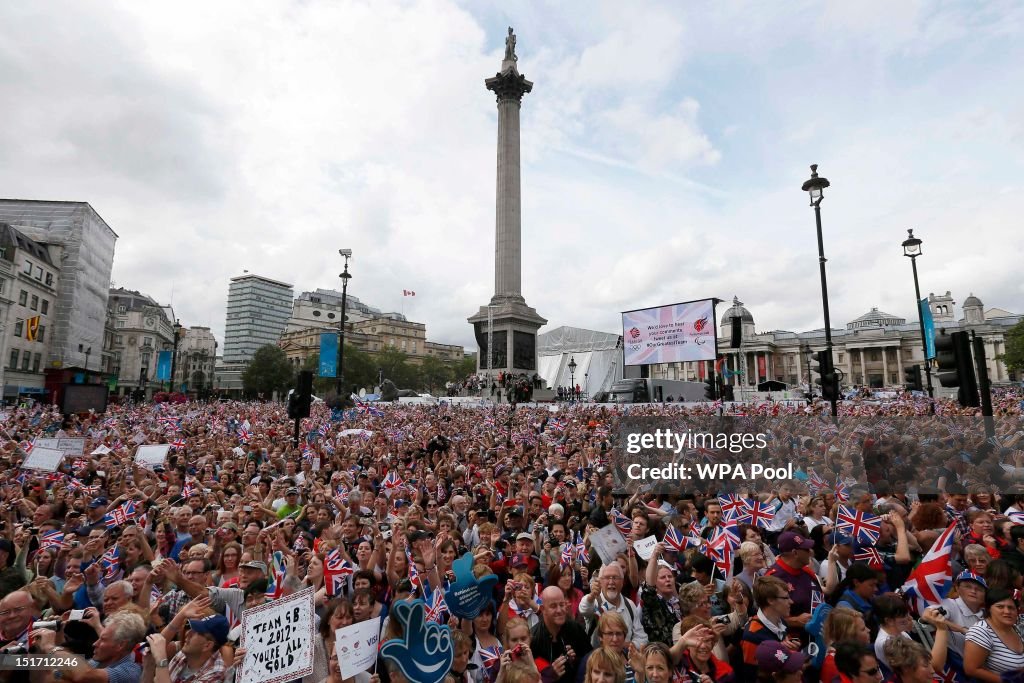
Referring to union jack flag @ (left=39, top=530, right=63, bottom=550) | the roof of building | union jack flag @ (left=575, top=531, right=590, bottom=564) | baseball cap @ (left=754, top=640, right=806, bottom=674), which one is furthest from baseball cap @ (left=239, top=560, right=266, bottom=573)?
the roof of building

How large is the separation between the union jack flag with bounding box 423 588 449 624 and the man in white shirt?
1.20 m

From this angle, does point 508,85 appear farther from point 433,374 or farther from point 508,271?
point 433,374

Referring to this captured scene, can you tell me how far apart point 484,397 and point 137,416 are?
993 inches

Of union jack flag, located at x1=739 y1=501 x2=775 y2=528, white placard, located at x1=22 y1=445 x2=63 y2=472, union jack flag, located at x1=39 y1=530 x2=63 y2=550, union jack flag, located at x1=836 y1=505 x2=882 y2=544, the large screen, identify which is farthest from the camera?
the large screen

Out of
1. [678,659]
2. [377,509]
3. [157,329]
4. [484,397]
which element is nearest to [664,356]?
[484,397]

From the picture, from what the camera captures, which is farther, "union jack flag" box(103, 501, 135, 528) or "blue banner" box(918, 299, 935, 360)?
"blue banner" box(918, 299, 935, 360)

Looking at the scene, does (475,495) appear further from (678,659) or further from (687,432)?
(678,659)

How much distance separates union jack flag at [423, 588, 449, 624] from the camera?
13.8 feet

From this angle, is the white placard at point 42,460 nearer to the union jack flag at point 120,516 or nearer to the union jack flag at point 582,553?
the union jack flag at point 120,516

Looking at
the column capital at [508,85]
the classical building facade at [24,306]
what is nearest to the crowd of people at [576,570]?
the classical building facade at [24,306]

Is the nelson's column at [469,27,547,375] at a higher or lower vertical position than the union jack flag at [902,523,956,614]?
higher

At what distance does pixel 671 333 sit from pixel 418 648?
96.1 feet

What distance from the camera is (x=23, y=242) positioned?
48.6 meters

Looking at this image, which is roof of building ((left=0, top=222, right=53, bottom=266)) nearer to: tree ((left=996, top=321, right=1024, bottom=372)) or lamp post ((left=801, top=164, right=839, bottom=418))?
lamp post ((left=801, top=164, right=839, bottom=418))
